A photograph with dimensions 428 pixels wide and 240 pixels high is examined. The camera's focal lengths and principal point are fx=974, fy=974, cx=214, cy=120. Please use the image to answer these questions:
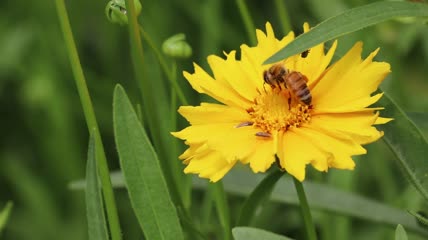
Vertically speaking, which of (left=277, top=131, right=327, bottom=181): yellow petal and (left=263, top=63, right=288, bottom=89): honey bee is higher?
(left=263, top=63, right=288, bottom=89): honey bee

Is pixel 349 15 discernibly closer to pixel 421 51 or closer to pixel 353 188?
pixel 353 188

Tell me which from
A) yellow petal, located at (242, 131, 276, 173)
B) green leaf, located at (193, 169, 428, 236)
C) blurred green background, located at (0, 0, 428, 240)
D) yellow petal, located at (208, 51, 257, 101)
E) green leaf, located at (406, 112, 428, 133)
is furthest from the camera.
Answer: blurred green background, located at (0, 0, 428, 240)

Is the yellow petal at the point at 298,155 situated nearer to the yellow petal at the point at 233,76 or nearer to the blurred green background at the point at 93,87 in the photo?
the yellow petal at the point at 233,76

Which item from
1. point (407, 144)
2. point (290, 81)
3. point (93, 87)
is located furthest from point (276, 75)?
point (93, 87)

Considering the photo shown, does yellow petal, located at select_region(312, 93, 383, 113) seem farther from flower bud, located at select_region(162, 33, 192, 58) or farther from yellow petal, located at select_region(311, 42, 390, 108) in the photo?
flower bud, located at select_region(162, 33, 192, 58)

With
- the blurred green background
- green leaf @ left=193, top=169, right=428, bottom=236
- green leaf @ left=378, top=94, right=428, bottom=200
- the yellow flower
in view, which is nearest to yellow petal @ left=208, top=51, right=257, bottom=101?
the yellow flower

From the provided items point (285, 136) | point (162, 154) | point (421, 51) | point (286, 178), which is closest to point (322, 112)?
point (285, 136)

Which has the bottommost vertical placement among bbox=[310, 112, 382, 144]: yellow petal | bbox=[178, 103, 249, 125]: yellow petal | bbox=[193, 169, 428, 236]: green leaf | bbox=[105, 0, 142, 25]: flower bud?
bbox=[193, 169, 428, 236]: green leaf

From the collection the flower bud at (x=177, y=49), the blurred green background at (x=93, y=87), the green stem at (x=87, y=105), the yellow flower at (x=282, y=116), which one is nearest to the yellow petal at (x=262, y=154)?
the yellow flower at (x=282, y=116)
